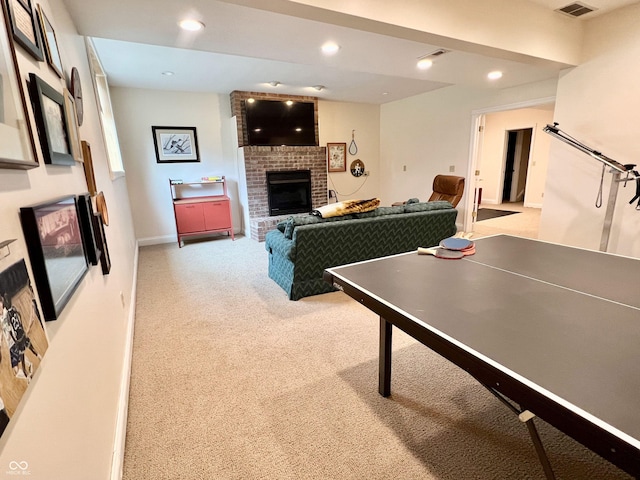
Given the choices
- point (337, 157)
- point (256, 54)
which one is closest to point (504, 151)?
point (337, 157)

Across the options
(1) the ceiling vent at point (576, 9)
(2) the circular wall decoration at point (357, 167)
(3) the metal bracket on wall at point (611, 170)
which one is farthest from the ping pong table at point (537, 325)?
(2) the circular wall decoration at point (357, 167)

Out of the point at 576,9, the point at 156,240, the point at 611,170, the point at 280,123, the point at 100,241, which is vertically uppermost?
the point at 576,9

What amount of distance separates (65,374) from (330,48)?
3.09 meters

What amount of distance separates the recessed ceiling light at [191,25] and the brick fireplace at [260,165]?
9.61ft

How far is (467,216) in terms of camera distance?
Result: 18.5ft

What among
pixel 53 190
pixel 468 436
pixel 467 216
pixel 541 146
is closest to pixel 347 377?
pixel 468 436

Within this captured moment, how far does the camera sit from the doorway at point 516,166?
8.73 m

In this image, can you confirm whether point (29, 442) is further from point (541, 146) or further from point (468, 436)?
point (541, 146)

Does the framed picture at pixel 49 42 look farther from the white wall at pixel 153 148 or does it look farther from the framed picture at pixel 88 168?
the white wall at pixel 153 148

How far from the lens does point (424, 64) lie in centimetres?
358

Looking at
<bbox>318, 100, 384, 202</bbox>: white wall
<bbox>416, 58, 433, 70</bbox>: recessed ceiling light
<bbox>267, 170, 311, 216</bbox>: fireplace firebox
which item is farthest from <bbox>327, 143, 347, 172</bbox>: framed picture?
<bbox>416, 58, 433, 70</bbox>: recessed ceiling light

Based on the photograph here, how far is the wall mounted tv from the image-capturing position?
547 centimetres

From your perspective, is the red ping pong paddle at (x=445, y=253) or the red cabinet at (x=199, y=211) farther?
the red cabinet at (x=199, y=211)

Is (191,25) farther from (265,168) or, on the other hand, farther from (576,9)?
(576,9)
